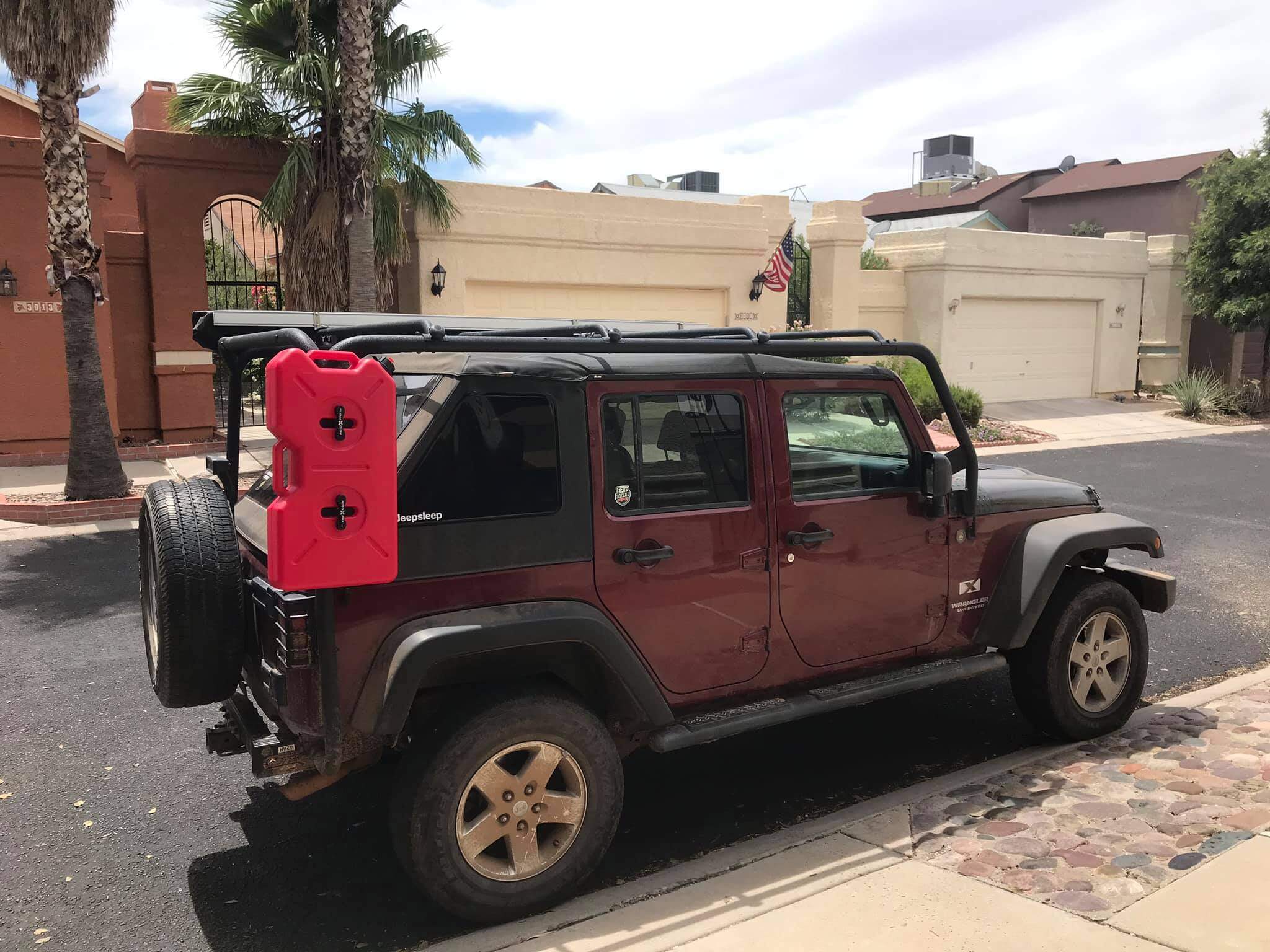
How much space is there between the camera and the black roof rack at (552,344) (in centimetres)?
342

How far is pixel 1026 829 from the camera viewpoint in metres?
4.12

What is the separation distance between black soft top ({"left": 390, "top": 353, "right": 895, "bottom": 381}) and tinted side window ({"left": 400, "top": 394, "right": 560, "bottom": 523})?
10 centimetres

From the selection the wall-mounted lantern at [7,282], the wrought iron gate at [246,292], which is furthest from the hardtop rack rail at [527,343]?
the wall-mounted lantern at [7,282]

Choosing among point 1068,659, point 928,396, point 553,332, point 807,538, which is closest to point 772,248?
point 928,396

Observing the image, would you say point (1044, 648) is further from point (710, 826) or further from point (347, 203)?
point (347, 203)

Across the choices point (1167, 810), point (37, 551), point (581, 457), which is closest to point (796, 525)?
point (581, 457)

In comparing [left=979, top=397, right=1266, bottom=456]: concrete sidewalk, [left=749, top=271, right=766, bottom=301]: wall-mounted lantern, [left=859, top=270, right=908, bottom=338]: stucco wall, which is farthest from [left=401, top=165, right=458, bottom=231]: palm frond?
[left=859, top=270, right=908, bottom=338]: stucco wall

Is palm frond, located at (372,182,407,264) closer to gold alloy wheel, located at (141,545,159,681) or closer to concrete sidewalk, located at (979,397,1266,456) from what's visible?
concrete sidewalk, located at (979,397,1266,456)

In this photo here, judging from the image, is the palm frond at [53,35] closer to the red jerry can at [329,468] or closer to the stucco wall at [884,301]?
the red jerry can at [329,468]

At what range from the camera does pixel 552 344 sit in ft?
12.0

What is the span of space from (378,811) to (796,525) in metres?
2.21

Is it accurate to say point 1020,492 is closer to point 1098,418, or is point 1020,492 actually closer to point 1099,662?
point 1099,662

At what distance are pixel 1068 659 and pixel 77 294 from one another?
1146 centimetres

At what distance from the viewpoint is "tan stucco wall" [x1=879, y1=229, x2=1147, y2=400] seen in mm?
23797
